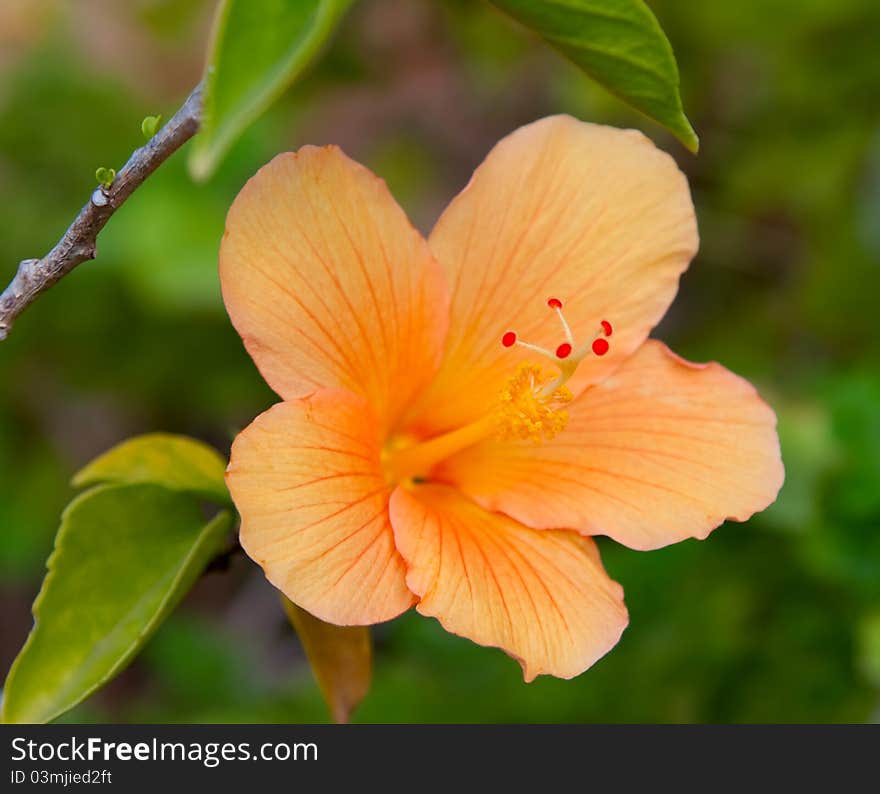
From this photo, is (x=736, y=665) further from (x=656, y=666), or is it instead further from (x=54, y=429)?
(x=54, y=429)

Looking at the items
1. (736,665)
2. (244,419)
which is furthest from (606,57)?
(244,419)

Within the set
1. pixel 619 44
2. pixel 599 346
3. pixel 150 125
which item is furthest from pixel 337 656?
pixel 619 44

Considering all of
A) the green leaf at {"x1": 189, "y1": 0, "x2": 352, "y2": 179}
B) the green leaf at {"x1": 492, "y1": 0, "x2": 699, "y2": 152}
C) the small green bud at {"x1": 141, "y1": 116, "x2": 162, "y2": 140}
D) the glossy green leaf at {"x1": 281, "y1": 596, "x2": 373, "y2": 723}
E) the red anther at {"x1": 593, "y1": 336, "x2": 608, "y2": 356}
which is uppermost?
the green leaf at {"x1": 189, "y1": 0, "x2": 352, "y2": 179}

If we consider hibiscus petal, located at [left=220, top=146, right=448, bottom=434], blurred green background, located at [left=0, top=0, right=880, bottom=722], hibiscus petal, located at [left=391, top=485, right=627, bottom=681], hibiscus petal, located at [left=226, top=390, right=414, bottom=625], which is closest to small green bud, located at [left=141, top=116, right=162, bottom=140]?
hibiscus petal, located at [left=220, top=146, right=448, bottom=434]

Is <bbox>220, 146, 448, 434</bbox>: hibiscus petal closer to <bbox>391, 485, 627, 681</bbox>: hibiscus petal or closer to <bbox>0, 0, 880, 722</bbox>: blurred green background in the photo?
<bbox>391, 485, 627, 681</bbox>: hibiscus petal

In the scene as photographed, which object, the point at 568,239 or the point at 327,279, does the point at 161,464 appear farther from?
the point at 568,239
